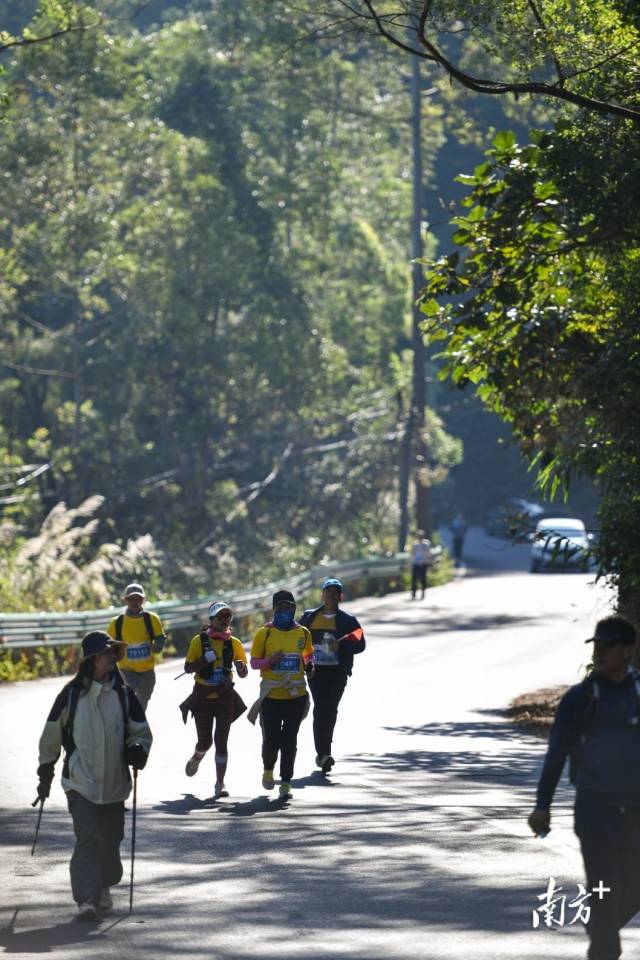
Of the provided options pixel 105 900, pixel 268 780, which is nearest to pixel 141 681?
pixel 268 780

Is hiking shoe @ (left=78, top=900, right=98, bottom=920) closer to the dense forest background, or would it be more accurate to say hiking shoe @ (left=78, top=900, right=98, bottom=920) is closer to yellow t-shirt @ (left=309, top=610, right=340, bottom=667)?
yellow t-shirt @ (left=309, top=610, right=340, bottom=667)

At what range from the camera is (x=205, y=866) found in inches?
455

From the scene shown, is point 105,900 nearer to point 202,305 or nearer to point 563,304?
point 563,304

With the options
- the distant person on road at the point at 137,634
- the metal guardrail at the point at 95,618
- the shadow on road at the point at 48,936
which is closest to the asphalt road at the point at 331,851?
the shadow on road at the point at 48,936

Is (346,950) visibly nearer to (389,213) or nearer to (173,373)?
(173,373)

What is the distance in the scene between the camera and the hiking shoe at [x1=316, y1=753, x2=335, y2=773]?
54.1ft

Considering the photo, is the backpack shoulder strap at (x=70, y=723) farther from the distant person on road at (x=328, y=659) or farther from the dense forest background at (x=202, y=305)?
the dense forest background at (x=202, y=305)

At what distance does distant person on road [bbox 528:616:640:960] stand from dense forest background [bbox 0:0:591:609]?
36899mm

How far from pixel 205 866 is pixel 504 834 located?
8.02ft

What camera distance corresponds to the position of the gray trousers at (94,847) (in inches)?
386

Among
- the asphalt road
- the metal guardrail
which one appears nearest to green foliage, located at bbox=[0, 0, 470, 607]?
the metal guardrail

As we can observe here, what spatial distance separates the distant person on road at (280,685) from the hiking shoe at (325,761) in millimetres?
1301

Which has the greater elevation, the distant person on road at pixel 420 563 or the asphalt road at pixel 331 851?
the distant person on road at pixel 420 563

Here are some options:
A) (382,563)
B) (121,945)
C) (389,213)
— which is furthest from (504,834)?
(389,213)
